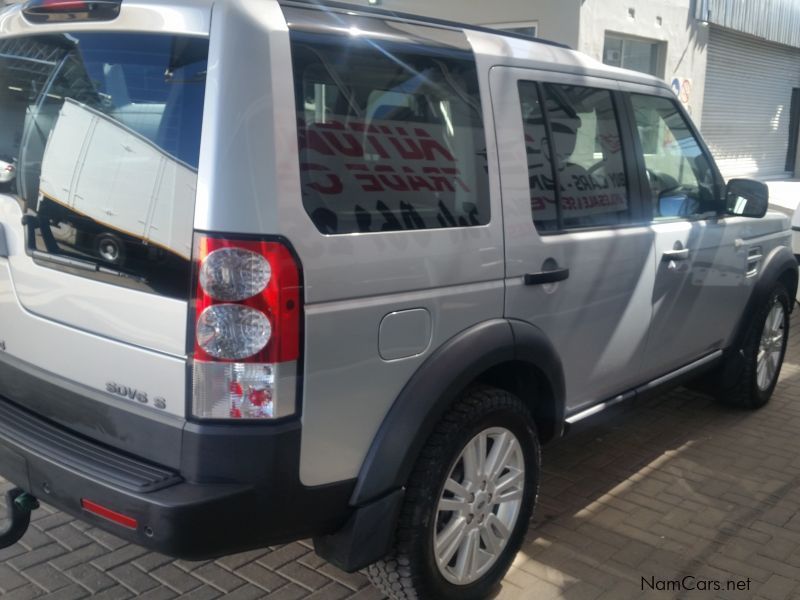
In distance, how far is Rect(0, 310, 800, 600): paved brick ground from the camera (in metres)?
3.08

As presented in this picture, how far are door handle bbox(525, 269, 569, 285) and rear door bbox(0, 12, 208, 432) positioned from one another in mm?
1272

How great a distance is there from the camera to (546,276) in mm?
3014

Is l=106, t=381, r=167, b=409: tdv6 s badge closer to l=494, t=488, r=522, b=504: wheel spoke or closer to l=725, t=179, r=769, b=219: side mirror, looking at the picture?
l=494, t=488, r=522, b=504: wheel spoke

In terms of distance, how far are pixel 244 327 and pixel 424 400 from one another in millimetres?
643

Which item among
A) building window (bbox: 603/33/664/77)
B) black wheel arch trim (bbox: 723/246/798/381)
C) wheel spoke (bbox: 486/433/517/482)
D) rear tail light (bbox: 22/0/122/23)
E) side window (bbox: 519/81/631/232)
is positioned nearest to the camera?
rear tail light (bbox: 22/0/122/23)

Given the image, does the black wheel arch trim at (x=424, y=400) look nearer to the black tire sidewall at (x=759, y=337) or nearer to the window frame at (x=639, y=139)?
the window frame at (x=639, y=139)

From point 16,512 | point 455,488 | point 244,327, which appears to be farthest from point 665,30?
point 16,512

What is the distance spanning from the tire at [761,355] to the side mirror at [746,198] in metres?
0.77

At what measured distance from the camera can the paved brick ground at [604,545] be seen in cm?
308

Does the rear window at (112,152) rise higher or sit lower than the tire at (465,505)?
higher

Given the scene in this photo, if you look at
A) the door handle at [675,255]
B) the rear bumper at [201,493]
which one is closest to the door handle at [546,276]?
the door handle at [675,255]

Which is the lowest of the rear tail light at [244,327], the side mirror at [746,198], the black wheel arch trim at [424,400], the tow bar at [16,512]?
the tow bar at [16,512]

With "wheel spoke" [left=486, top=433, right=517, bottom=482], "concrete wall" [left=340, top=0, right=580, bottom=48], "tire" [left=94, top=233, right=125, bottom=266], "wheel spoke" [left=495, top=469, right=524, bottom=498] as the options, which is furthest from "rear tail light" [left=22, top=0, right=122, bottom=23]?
"concrete wall" [left=340, top=0, right=580, bottom=48]

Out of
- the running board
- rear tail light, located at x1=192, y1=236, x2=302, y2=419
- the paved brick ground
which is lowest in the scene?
the paved brick ground
